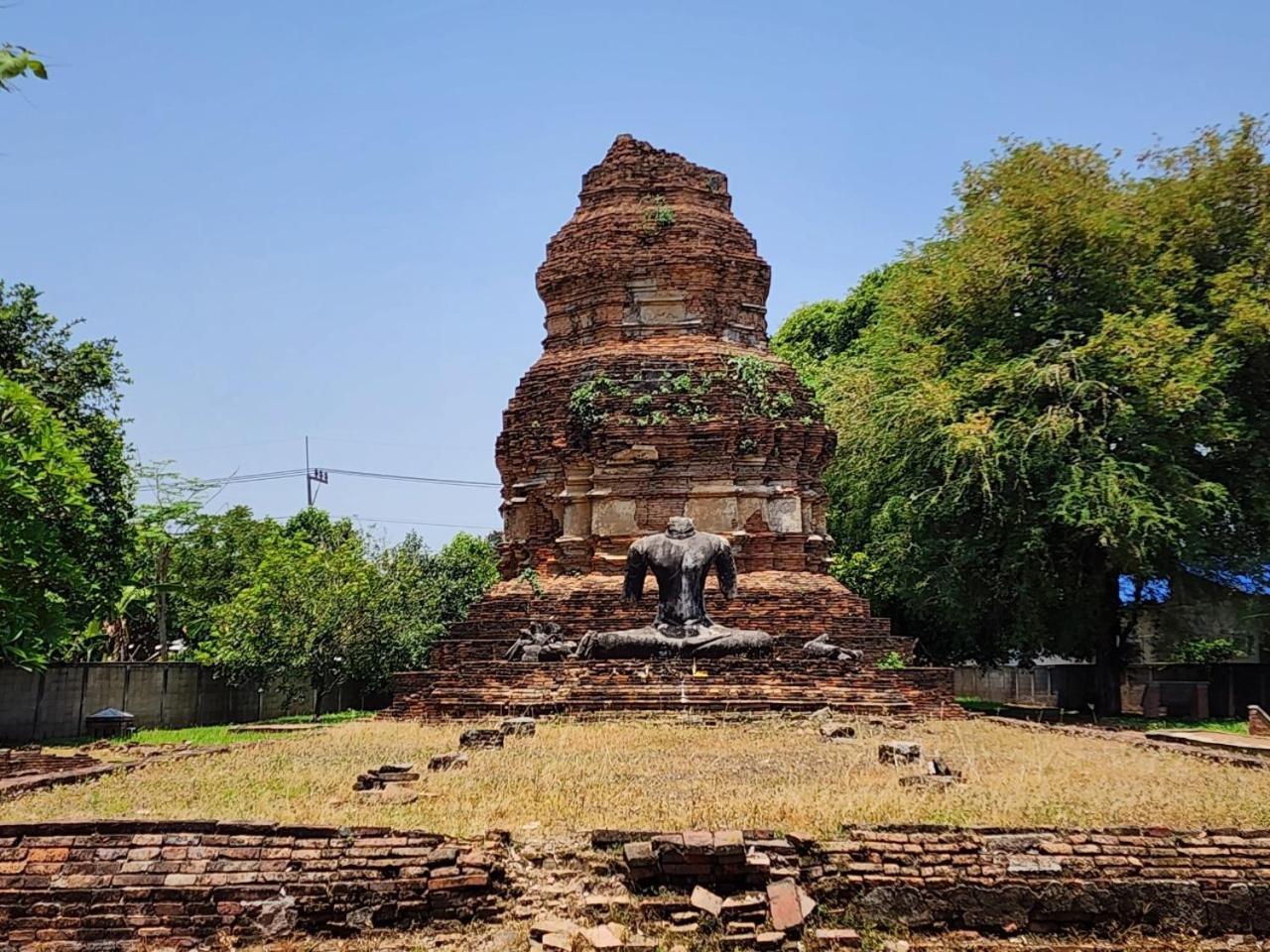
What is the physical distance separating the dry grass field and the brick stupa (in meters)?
2.71

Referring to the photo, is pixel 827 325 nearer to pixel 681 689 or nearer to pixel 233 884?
pixel 681 689

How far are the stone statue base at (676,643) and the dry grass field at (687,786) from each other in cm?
350

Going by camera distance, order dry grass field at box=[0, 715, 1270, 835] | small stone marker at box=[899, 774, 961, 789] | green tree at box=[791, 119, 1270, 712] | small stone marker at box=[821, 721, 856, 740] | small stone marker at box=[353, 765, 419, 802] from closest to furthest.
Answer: dry grass field at box=[0, 715, 1270, 835], small stone marker at box=[899, 774, 961, 789], small stone marker at box=[353, 765, 419, 802], small stone marker at box=[821, 721, 856, 740], green tree at box=[791, 119, 1270, 712]

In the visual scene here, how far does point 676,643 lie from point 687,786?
334 inches

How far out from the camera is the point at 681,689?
1619 cm

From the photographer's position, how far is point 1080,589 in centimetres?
2156

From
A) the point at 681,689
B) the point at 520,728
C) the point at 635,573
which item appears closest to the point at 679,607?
the point at 635,573

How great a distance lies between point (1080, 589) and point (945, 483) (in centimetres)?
351

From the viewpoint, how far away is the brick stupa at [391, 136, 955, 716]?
1656 cm

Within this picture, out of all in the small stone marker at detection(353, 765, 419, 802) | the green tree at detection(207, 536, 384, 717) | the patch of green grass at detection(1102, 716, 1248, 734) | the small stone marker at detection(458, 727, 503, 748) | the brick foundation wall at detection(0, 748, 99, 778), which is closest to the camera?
the small stone marker at detection(353, 765, 419, 802)

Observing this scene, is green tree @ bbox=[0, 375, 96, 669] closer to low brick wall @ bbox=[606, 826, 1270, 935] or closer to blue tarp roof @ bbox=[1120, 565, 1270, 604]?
low brick wall @ bbox=[606, 826, 1270, 935]

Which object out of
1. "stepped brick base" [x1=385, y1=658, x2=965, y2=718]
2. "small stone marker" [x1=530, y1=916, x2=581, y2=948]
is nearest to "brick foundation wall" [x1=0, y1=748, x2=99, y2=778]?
"stepped brick base" [x1=385, y1=658, x2=965, y2=718]

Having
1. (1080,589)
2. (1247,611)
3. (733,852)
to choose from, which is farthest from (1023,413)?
(733,852)

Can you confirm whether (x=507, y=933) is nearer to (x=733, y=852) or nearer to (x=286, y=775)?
(x=733, y=852)
